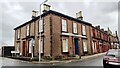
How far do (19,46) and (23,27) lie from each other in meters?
3.87

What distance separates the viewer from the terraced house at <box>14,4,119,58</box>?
21.7 meters

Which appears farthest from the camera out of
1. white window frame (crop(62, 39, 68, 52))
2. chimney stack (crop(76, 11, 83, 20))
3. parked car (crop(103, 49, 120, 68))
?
chimney stack (crop(76, 11, 83, 20))

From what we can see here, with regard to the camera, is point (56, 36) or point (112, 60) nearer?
point (112, 60)

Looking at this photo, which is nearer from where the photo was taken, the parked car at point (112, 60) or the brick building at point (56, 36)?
the parked car at point (112, 60)

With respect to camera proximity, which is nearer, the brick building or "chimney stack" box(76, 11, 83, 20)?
the brick building

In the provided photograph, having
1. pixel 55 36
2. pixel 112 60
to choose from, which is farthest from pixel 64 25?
pixel 112 60

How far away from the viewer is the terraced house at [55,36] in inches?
854

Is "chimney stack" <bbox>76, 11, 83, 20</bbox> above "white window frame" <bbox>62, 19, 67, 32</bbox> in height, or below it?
above

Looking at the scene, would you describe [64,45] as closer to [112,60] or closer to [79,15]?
[79,15]

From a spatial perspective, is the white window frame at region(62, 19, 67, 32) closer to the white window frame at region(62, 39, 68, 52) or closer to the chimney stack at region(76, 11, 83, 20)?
the white window frame at region(62, 39, 68, 52)

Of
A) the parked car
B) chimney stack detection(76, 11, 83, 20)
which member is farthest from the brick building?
the parked car

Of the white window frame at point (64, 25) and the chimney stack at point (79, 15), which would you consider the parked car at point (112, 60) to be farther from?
the chimney stack at point (79, 15)

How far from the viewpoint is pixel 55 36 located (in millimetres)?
21828

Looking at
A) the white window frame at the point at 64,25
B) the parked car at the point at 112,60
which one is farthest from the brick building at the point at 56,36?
the parked car at the point at 112,60
